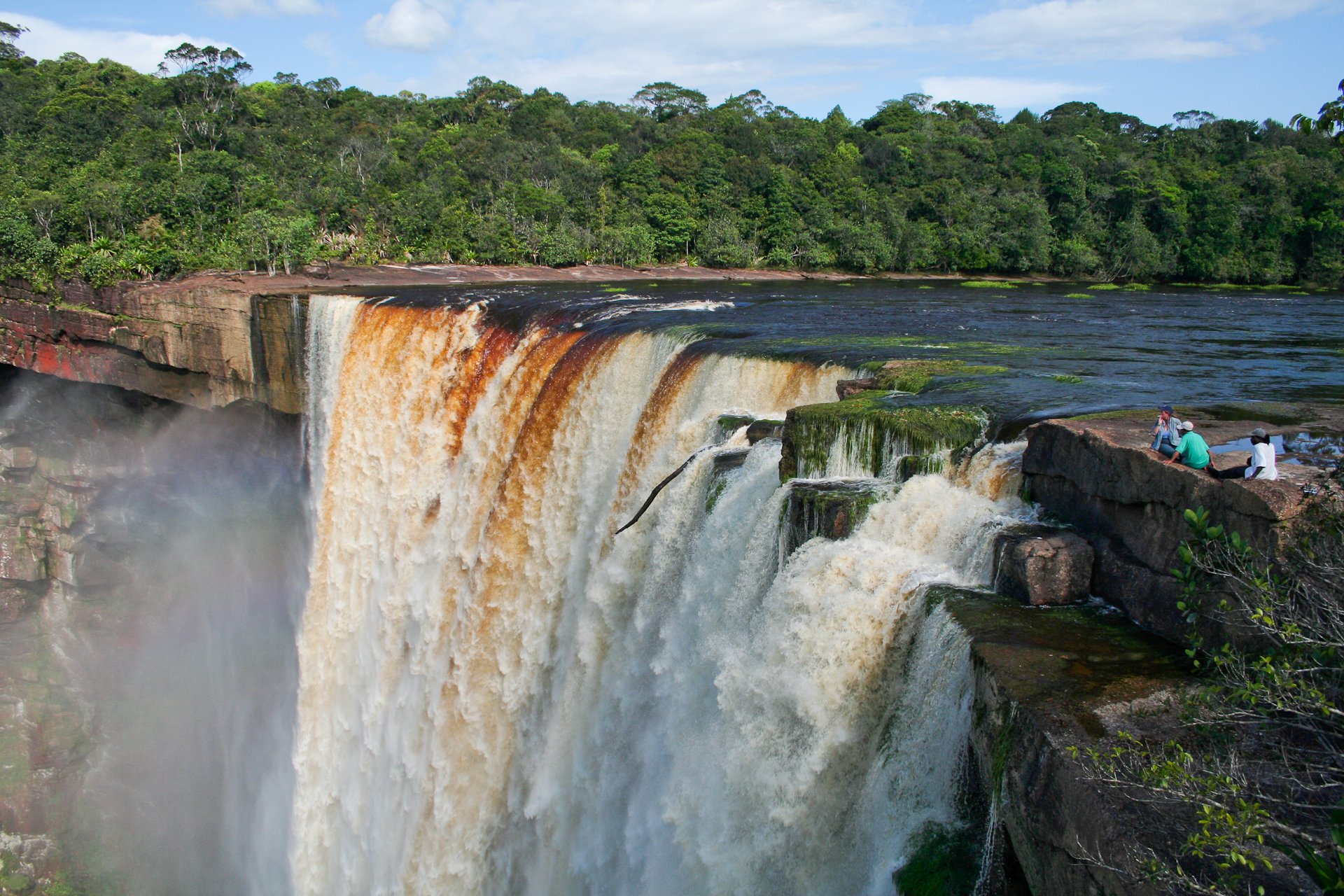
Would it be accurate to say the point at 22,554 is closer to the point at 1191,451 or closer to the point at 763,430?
the point at 763,430

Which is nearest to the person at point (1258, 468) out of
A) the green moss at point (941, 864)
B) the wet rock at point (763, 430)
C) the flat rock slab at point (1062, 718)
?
the flat rock slab at point (1062, 718)

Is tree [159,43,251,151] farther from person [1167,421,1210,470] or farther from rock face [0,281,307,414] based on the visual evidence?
person [1167,421,1210,470]

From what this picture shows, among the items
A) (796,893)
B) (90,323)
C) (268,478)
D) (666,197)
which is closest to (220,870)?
(268,478)

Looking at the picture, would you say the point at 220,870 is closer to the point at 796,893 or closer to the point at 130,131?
the point at 796,893

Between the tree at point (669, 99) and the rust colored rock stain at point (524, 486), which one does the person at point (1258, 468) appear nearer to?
the rust colored rock stain at point (524, 486)

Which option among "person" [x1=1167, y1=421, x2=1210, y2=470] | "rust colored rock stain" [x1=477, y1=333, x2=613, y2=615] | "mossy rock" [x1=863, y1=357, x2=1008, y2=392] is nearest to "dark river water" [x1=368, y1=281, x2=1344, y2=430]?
"mossy rock" [x1=863, y1=357, x2=1008, y2=392]

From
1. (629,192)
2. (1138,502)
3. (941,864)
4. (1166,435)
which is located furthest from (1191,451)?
(629,192)
